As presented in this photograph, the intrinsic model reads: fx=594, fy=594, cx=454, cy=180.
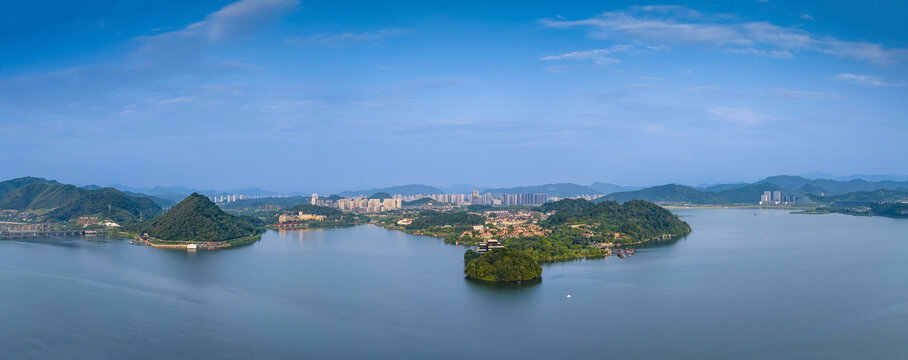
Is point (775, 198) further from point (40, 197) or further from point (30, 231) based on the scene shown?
point (40, 197)

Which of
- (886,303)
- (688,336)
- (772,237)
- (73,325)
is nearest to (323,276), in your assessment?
(73,325)

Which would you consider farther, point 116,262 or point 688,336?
point 116,262

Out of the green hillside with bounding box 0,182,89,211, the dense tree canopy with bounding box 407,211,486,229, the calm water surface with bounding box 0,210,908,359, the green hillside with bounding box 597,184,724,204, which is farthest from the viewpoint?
the green hillside with bounding box 597,184,724,204

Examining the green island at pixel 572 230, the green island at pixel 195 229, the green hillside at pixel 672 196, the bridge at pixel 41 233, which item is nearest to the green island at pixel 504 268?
the green island at pixel 572 230

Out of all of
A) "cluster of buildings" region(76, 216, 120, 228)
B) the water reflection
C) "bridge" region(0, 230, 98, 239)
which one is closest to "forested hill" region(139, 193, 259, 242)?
"bridge" region(0, 230, 98, 239)

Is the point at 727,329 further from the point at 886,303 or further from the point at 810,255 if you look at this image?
the point at 810,255

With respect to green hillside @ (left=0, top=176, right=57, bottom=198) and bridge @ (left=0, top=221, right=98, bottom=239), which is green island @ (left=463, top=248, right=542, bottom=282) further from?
green hillside @ (left=0, top=176, right=57, bottom=198)

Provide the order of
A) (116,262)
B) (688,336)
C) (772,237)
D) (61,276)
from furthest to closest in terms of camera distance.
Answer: (772,237)
(116,262)
(61,276)
(688,336)
